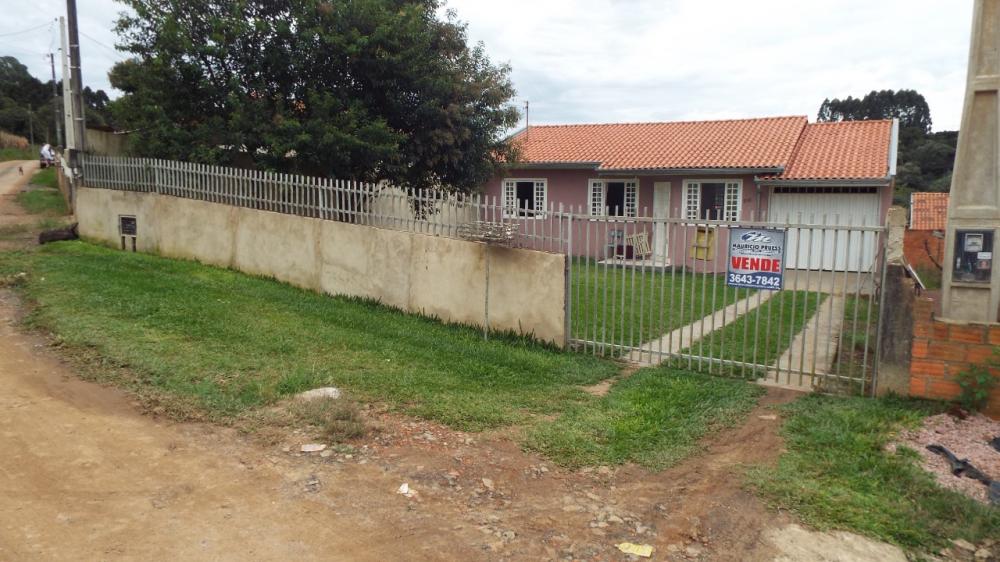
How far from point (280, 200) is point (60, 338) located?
4092 millimetres

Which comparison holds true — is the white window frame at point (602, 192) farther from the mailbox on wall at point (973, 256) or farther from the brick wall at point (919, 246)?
the mailbox on wall at point (973, 256)

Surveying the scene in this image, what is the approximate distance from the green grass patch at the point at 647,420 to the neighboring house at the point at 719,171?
8.49 meters

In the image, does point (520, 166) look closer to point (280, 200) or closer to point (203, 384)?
point (280, 200)

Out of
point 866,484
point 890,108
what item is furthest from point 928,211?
point 890,108

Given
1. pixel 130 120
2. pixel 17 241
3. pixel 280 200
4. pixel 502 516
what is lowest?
pixel 502 516

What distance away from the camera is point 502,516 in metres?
3.84

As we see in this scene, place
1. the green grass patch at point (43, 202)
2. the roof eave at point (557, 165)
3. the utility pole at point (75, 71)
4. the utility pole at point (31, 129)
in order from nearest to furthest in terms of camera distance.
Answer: the utility pole at point (75, 71), the green grass patch at point (43, 202), the roof eave at point (557, 165), the utility pole at point (31, 129)

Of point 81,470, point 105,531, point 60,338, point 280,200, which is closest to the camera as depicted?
point 105,531

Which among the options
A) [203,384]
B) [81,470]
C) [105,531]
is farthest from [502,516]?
[203,384]

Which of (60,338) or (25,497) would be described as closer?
(25,497)

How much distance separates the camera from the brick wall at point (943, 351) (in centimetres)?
522

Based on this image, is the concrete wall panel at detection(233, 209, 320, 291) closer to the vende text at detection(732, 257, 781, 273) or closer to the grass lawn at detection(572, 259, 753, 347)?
the grass lawn at detection(572, 259, 753, 347)

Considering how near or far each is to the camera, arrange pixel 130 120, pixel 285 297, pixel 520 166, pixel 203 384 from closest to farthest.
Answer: pixel 203 384 → pixel 285 297 → pixel 130 120 → pixel 520 166

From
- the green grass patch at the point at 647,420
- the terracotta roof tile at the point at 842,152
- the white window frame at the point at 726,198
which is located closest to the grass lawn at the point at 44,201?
the green grass patch at the point at 647,420
